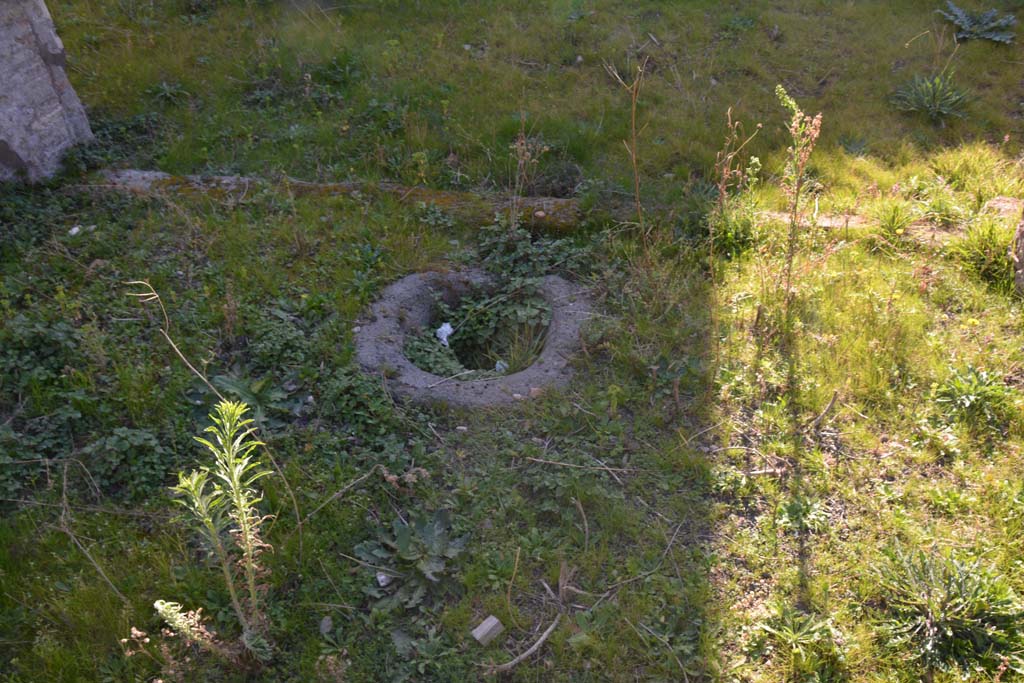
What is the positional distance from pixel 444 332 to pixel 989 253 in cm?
385

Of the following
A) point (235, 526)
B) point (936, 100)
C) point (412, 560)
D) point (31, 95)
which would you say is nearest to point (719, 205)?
point (936, 100)

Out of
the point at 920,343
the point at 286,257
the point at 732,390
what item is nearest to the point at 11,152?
the point at 286,257

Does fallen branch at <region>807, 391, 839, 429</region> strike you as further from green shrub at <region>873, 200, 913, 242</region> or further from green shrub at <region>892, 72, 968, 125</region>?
green shrub at <region>892, 72, 968, 125</region>

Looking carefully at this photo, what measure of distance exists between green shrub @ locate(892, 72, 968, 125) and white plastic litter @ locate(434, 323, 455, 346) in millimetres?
→ 5009

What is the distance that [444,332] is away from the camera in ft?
16.7

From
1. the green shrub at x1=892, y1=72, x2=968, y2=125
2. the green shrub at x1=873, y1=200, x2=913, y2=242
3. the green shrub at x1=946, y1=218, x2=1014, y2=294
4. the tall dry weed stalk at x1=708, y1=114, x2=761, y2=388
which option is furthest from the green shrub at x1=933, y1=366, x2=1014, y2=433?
the green shrub at x1=892, y1=72, x2=968, y2=125

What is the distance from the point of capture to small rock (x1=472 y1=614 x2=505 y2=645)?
333cm

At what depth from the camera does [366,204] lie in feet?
19.3

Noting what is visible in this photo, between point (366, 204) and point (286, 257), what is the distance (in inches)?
33.6

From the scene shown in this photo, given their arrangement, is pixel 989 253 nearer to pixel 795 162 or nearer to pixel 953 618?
pixel 795 162

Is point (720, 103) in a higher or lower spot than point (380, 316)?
higher

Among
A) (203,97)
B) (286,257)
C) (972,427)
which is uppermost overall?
(203,97)

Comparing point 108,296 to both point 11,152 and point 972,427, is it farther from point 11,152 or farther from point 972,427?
point 972,427

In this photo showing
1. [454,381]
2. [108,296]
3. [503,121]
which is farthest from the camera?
[503,121]
